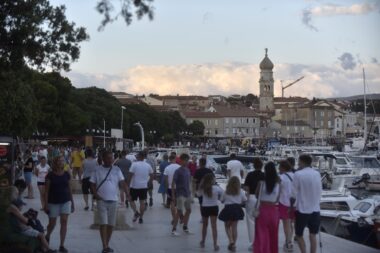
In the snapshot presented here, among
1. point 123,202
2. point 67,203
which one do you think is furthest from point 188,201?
point 123,202

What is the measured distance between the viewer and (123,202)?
21734 millimetres

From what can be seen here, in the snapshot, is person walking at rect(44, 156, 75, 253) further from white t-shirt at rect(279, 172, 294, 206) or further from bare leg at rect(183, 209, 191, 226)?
white t-shirt at rect(279, 172, 294, 206)

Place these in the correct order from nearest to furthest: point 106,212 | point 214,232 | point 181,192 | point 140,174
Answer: point 106,212 → point 214,232 → point 181,192 → point 140,174

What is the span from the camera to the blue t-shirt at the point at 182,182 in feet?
52.4

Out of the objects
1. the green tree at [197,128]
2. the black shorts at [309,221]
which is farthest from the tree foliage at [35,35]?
the green tree at [197,128]

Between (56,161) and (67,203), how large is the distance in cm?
77

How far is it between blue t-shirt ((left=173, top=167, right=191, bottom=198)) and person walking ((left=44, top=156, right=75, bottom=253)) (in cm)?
347

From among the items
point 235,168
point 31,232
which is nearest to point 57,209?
A: point 31,232

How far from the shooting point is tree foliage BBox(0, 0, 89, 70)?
43.1 feet

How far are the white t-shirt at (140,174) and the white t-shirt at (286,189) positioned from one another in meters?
4.89

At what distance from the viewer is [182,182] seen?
16.0 metres

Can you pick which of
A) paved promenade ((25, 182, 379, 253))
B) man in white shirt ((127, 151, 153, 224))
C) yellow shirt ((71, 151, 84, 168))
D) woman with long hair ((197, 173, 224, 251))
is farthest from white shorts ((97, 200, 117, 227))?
yellow shirt ((71, 151, 84, 168))

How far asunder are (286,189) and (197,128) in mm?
160205

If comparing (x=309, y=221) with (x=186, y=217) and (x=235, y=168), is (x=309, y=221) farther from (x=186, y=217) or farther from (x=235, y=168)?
(x=235, y=168)
